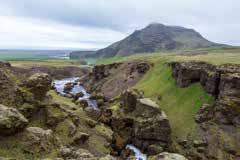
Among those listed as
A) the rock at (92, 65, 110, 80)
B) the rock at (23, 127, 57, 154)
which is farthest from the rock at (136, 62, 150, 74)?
the rock at (23, 127, 57, 154)

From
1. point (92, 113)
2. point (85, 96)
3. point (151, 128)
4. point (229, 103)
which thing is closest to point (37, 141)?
point (151, 128)

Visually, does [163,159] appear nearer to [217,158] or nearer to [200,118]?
[217,158]

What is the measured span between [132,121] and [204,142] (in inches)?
597

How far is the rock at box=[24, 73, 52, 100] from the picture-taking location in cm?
5741

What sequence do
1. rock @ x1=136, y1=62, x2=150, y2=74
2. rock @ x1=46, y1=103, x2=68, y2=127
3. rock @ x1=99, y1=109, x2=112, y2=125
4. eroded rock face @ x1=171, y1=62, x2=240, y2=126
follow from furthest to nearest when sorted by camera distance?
rock @ x1=136, y1=62, x2=150, y2=74
rock @ x1=99, y1=109, x2=112, y2=125
eroded rock face @ x1=171, y1=62, x2=240, y2=126
rock @ x1=46, y1=103, x2=68, y2=127

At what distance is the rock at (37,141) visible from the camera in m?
35.3

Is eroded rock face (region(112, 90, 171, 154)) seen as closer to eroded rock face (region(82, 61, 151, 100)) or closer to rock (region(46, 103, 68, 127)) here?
rock (region(46, 103, 68, 127))

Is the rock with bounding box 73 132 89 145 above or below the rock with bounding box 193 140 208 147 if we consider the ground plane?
above

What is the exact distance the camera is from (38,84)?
58.1 m

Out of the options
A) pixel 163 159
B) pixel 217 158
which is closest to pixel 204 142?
pixel 217 158

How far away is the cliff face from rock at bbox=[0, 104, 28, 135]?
41.9 m

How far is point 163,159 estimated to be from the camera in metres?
24.8

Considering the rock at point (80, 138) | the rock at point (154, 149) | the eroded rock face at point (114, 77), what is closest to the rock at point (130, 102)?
the rock at point (154, 149)

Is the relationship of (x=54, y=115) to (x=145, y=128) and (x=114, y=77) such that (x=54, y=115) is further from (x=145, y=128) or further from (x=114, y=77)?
(x=114, y=77)
